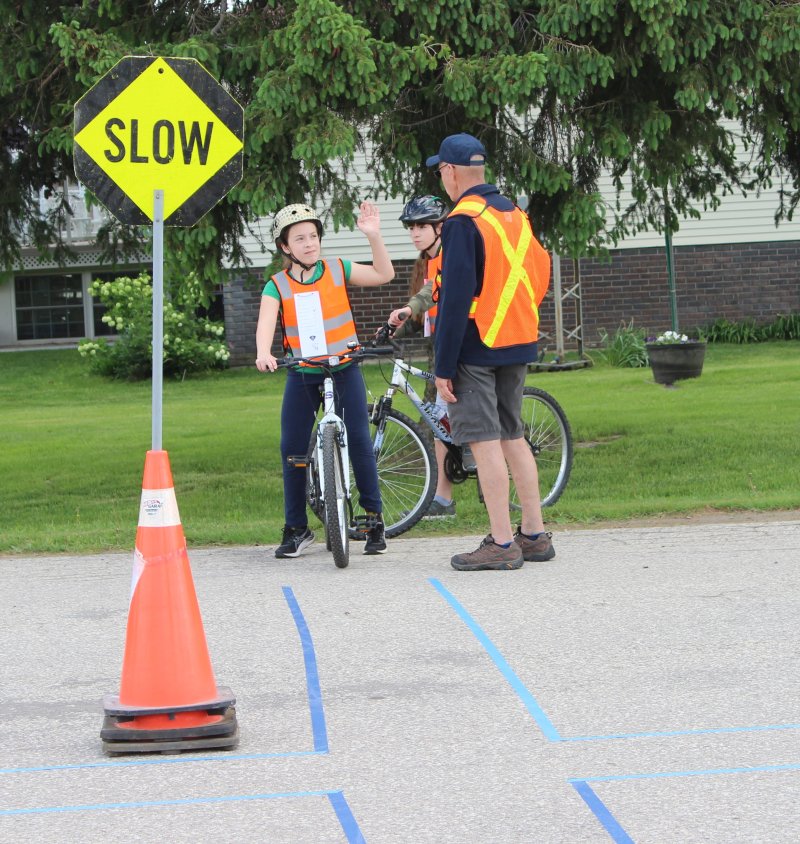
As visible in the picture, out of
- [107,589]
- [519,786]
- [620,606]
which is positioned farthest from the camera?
[107,589]

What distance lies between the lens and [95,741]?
4.80m

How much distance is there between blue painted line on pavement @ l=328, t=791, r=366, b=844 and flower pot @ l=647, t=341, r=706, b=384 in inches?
602

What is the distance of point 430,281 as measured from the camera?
28.4ft

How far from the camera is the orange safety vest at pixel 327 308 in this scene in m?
7.77

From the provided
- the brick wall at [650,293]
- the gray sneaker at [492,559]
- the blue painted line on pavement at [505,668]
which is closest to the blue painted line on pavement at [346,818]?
the blue painted line on pavement at [505,668]

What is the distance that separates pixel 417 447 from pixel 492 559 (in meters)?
1.29

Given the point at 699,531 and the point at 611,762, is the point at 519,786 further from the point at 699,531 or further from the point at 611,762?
the point at 699,531

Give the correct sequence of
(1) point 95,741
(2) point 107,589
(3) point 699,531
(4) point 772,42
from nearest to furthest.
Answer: (1) point 95,741, (2) point 107,589, (3) point 699,531, (4) point 772,42

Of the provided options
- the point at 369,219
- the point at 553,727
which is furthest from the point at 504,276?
the point at 553,727

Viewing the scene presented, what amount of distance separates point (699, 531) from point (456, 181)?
2.62 m

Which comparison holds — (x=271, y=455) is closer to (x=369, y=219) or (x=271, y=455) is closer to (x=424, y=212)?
(x=424, y=212)

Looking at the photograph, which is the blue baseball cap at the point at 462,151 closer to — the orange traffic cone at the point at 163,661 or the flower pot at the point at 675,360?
the orange traffic cone at the point at 163,661

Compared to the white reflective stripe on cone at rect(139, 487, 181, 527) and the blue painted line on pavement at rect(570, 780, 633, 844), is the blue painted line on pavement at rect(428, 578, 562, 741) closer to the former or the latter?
the blue painted line on pavement at rect(570, 780, 633, 844)

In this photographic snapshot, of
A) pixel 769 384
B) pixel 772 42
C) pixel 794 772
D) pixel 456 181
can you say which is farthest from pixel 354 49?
pixel 769 384
